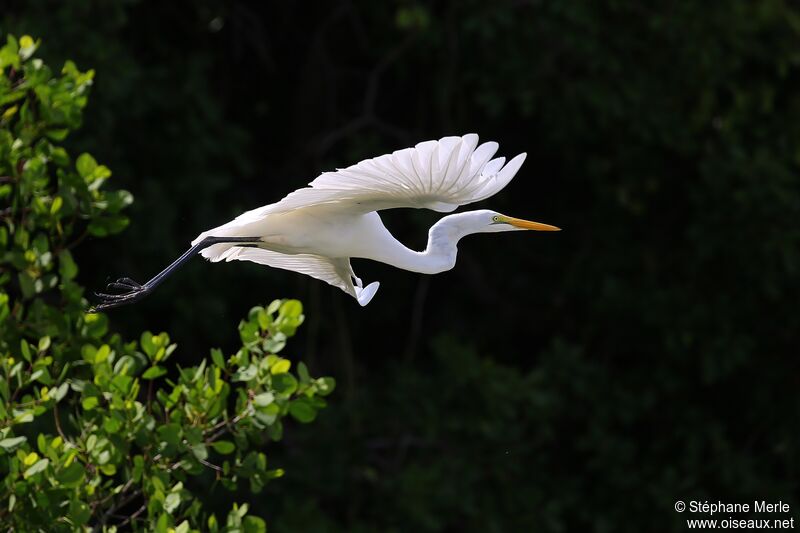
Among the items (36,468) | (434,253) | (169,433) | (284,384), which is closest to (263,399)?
(284,384)

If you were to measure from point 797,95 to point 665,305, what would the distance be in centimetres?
130

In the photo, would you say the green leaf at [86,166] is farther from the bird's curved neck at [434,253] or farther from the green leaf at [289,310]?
the bird's curved neck at [434,253]

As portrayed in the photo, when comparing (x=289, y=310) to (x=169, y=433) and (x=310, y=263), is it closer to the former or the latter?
(x=169, y=433)

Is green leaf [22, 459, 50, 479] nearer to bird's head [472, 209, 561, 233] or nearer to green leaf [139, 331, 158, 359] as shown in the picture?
green leaf [139, 331, 158, 359]

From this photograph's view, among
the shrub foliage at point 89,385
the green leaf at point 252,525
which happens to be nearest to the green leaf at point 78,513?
the shrub foliage at point 89,385

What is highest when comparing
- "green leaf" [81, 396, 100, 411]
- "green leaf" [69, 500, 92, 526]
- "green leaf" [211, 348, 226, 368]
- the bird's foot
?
"green leaf" [211, 348, 226, 368]

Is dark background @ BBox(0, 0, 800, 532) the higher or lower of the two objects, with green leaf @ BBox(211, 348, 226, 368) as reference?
lower

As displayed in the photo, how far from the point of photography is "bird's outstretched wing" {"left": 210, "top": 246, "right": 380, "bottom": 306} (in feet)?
12.8

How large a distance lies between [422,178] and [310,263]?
107 centimetres

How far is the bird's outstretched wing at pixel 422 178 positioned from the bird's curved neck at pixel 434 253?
238mm

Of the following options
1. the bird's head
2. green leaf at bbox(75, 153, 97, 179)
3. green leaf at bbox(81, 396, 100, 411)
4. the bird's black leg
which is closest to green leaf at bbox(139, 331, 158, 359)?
green leaf at bbox(81, 396, 100, 411)

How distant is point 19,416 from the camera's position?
3.06m

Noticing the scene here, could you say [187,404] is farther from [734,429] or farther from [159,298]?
[734,429]

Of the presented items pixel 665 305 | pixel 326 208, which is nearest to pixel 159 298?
pixel 665 305
